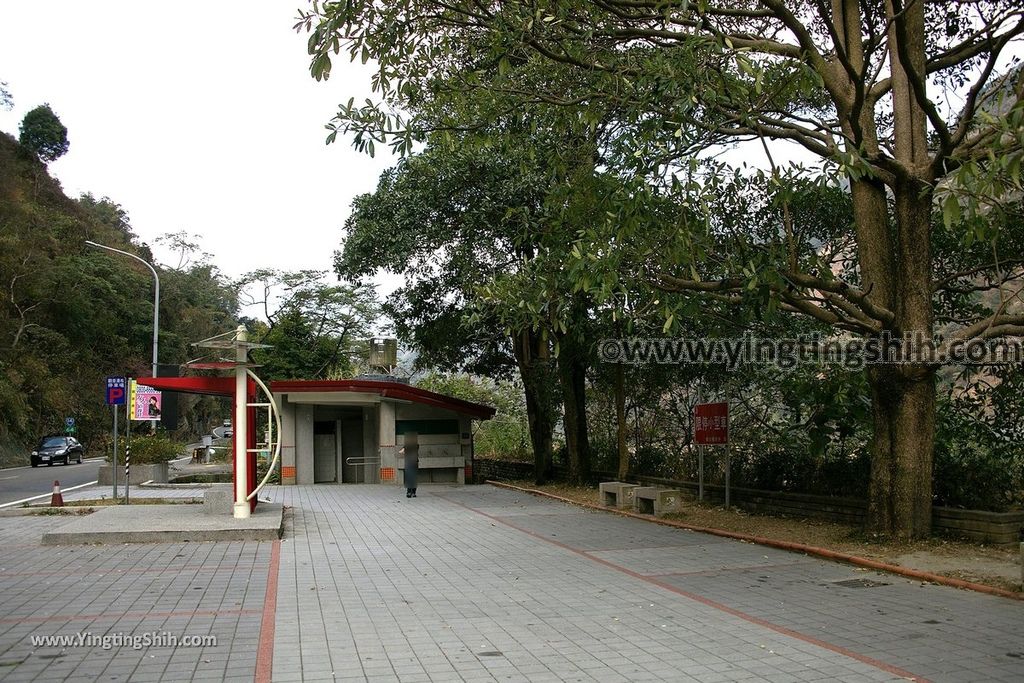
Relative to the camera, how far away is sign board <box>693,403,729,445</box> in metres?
14.8

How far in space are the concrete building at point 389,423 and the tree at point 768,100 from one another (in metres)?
12.2

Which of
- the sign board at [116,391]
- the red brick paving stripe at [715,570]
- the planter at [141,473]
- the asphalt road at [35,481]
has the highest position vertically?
the sign board at [116,391]

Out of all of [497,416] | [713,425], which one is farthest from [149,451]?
[713,425]

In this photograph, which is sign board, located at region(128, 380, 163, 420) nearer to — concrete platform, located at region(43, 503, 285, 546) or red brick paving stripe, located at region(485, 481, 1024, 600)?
concrete platform, located at region(43, 503, 285, 546)

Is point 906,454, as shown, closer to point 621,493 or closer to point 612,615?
point 612,615

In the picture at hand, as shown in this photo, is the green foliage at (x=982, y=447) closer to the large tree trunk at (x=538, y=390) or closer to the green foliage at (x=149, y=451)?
the large tree trunk at (x=538, y=390)

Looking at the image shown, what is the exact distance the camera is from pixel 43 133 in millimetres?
58000

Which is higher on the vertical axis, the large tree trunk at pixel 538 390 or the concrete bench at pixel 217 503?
the large tree trunk at pixel 538 390

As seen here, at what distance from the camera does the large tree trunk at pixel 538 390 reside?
21484 mm

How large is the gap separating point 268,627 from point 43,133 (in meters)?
61.7

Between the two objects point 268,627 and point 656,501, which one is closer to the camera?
point 268,627

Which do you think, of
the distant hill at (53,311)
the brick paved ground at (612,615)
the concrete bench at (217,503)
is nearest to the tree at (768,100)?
the brick paved ground at (612,615)

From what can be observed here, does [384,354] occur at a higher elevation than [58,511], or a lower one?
higher

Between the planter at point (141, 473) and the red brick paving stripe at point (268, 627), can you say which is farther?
the planter at point (141, 473)
